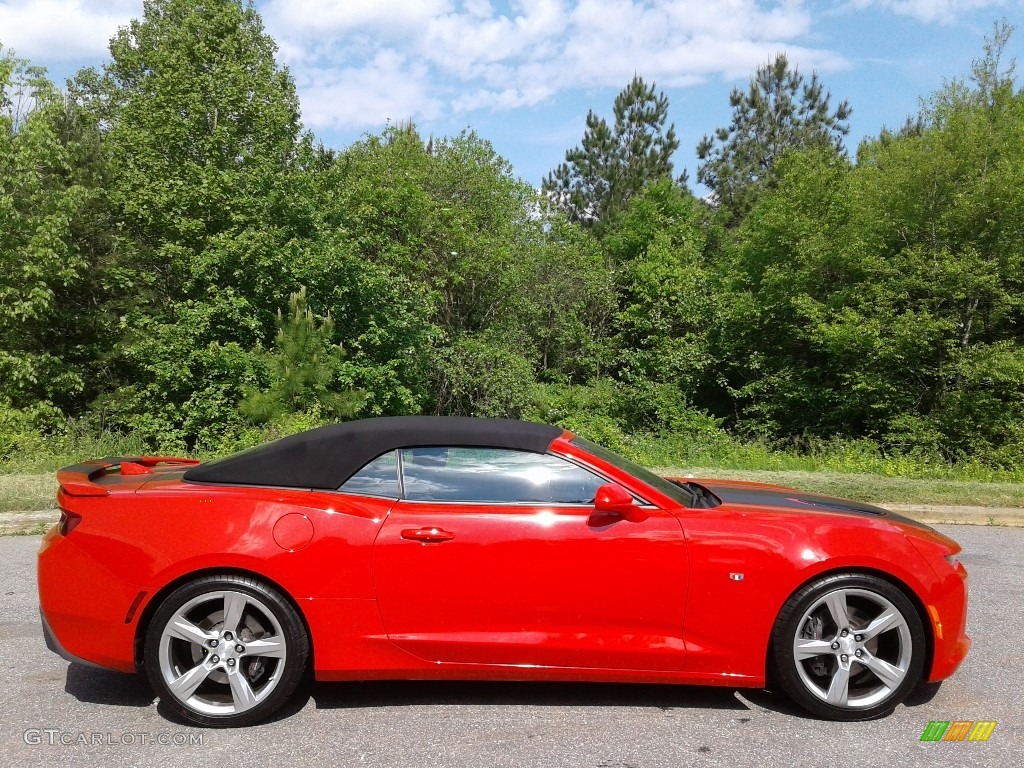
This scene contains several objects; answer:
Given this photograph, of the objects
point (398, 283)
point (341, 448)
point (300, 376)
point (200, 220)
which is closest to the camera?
point (341, 448)

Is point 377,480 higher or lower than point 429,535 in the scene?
higher

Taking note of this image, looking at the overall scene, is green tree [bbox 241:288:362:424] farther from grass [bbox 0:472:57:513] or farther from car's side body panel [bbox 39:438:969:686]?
car's side body panel [bbox 39:438:969:686]

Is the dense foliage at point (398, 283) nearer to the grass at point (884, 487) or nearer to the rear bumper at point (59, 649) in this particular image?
the grass at point (884, 487)

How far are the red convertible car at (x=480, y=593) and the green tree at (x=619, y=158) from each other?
117ft

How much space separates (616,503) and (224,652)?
6.25 ft

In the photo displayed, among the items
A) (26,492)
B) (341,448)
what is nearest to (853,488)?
(341,448)

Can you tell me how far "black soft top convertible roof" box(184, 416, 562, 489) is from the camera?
146 inches

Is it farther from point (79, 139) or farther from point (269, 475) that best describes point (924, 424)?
point (79, 139)

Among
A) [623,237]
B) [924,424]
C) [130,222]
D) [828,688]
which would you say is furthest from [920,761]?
[623,237]

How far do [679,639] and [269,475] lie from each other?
2115 mm

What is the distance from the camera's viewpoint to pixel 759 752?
3178 millimetres

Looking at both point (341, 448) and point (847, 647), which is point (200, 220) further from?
point (847, 647)

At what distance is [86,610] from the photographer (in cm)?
348

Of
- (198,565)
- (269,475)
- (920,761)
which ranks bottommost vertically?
(920,761)
